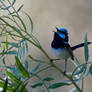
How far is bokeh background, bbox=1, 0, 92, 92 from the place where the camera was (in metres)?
3.11

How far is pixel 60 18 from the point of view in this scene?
11.1ft

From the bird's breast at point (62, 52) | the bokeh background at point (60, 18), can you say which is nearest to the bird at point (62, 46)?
the bird's breast at point (62, 52)

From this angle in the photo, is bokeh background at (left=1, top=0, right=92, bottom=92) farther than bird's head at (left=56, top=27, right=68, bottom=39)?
Yes

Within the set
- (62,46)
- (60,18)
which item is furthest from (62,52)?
(60,18)

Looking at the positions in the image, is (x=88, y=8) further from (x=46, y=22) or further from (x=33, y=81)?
(x=33, y=81)

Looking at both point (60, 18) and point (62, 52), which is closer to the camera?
point (62, 52)

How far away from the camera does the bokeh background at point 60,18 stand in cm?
311

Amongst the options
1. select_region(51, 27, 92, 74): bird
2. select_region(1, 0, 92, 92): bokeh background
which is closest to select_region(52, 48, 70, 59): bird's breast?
select_region(51, 27, 92, 74): bird

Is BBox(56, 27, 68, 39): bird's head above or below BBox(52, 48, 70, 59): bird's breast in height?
above

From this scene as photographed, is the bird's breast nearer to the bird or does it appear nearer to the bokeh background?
the bird

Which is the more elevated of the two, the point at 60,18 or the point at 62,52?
the point at 60,18

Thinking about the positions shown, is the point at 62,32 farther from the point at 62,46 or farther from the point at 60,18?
the point at 60,18

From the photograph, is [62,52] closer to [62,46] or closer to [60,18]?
[62,46]

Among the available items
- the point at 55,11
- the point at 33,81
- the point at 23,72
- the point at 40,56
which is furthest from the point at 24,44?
the point at 55,11
